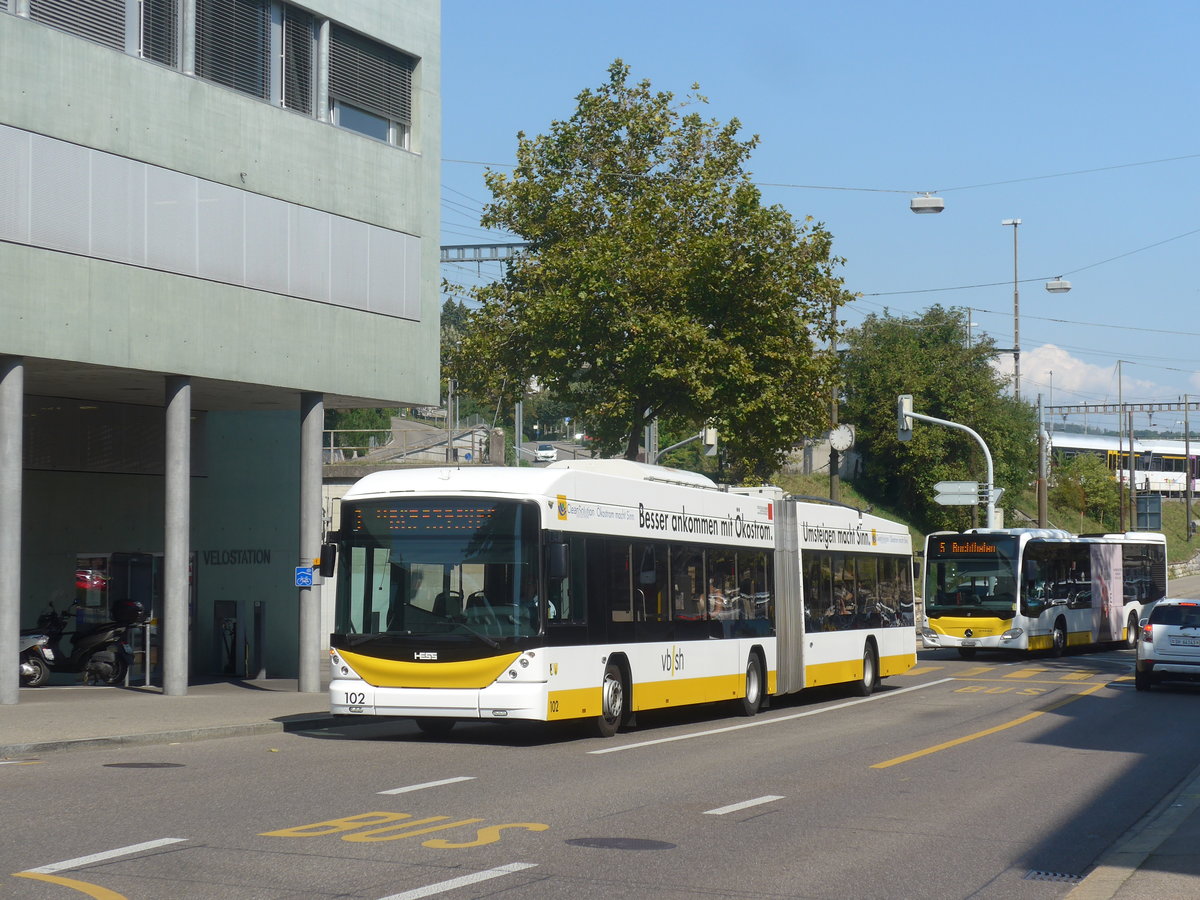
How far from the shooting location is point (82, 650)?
26.8 m

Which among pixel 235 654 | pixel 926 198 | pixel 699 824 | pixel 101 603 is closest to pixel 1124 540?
pixel 926 198

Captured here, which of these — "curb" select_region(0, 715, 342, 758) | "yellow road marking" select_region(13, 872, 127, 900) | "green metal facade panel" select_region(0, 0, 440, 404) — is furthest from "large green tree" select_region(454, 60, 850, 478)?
"yellow road marking" select_region(13, 872, 127, 900)

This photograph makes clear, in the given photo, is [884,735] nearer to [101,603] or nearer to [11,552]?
[11,552]

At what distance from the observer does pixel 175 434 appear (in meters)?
23.8

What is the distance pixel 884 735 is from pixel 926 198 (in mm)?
24880

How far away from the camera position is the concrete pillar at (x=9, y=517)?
20.7 m

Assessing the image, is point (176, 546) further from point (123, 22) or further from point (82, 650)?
point (123, 22)

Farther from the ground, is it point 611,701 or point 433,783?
point 611,701

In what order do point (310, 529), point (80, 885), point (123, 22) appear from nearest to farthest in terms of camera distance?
1. point (80, 885)
2. point (123, 22)
3. point (310, 529)

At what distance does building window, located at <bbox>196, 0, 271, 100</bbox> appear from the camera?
24.3m

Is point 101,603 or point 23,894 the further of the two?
point 101,603

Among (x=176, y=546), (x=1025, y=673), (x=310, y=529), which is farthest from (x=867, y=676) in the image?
(x=176, y=546)

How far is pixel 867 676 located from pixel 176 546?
1184cm

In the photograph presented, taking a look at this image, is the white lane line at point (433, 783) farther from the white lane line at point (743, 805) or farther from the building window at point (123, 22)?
the building window at point (123, 22)
